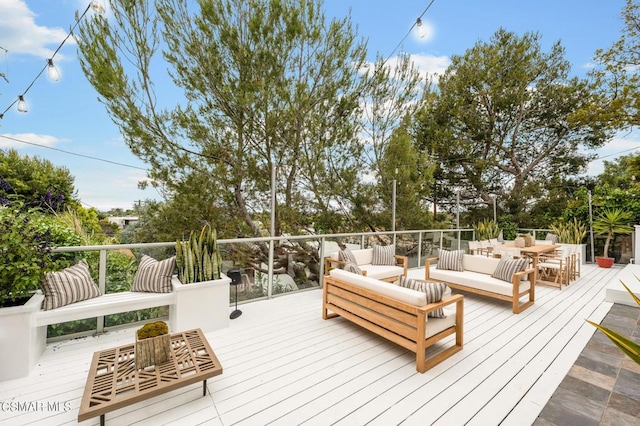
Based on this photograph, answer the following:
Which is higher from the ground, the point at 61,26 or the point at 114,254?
the point at 61,26

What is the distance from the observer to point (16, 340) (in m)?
2.28

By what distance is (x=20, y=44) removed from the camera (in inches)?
223

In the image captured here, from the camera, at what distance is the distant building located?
7.63m

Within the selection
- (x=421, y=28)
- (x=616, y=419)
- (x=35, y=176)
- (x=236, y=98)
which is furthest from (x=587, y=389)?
(x=35, y=176)

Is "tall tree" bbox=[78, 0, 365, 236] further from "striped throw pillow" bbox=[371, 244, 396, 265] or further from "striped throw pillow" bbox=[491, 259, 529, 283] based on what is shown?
"striped throw pillow" bbox=[491, 259, 529, 283]

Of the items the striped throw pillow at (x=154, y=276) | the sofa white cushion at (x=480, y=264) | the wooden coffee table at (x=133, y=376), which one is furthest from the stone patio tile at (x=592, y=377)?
the striped throw pillow at (x=154, y=276)

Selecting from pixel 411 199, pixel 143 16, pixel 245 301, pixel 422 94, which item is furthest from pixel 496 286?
pixel 143 16

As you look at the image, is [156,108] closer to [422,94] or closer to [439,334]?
[439,334]

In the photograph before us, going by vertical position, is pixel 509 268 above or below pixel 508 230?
below

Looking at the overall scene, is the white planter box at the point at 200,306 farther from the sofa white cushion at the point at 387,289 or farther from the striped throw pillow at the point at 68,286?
the sofa white cushion at the point at 387,289

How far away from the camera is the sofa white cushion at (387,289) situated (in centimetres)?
256

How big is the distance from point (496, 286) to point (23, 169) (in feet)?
48.9

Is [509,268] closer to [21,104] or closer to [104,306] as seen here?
[104,306]

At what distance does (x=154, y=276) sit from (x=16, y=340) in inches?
44.5
